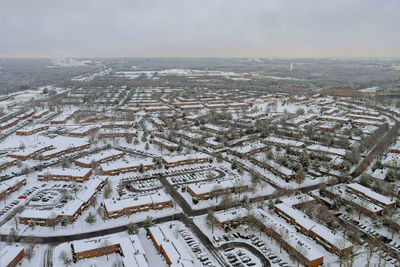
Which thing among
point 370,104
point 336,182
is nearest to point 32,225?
point 336,182

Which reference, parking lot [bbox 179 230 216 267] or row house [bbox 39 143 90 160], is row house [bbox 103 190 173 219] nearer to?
parking lot [bbox 179 230 216 267]

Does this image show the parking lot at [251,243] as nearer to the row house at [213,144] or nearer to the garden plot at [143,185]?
the garden plot at [143,185]

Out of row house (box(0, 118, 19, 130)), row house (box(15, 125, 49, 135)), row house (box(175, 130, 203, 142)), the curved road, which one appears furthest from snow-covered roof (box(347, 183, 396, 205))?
row house (box(0, 118, 19, 130))

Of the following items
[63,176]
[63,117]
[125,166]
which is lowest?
[63,176]

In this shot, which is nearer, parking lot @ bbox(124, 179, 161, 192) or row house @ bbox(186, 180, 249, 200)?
row house @ bbox(186, 180, 249, 200)

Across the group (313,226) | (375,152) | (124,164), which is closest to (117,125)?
(124,164)

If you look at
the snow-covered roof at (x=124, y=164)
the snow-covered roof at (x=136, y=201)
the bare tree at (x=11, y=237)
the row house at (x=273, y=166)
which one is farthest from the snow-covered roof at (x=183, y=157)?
the bare tree at (x=11, y=237)

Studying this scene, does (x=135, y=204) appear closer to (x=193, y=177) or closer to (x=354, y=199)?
(x=193, y=177)

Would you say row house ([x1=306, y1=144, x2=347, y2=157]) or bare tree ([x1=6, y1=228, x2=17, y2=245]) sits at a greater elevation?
row house ([x1=306, y1=144, x2=347, y2=157])

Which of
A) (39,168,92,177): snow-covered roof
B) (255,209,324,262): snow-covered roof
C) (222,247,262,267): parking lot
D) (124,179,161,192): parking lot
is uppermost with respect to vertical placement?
(39,168,92,177): snow-covered roof

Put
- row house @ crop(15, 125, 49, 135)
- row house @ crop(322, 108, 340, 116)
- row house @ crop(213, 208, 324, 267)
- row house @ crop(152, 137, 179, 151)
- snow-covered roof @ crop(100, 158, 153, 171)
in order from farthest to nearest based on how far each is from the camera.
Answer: row house @ crop(322, 108, 340, 116) → row house @ crop(15, 125, 49, 135) → row house @ crop(152, 137, 179, 151) → snow-covered roof @ crop(100, 158, 153, 171) → row house @ crop(213, 208, 324, 267)

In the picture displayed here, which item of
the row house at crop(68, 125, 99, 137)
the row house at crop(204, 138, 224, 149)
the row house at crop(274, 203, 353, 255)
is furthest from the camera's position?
the row house at crop(68, 125, 99, 137)
